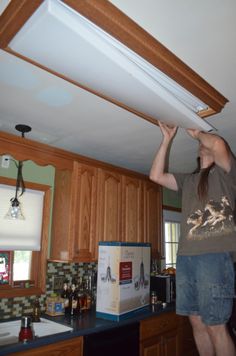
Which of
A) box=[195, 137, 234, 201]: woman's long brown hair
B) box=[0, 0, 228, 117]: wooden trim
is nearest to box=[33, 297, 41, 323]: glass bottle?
box=[195, 137, 234, 201]: woman's long brown hair

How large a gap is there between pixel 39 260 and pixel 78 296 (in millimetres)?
475

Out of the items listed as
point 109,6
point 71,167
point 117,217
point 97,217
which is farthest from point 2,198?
point 109,6

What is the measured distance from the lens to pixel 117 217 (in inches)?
112

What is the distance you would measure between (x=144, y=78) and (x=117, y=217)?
1.76 m

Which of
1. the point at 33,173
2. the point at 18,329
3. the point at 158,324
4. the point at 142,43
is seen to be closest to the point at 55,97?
the point at 142,43

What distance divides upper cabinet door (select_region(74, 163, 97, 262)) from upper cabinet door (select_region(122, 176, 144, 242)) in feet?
1.31

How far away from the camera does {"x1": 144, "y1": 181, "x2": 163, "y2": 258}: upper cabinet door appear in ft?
10.5

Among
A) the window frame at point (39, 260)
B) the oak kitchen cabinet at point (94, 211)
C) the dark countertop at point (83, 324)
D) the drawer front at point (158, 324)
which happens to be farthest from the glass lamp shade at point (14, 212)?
the drawer front at point (158, 324)

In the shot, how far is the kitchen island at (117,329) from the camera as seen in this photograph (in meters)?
1.80

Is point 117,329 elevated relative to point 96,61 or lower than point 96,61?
lower

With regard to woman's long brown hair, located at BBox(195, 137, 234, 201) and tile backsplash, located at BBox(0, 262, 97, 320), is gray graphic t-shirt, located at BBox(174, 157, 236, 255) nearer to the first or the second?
woman's long brown hair, located at BBox(195, 137, 234, 201)

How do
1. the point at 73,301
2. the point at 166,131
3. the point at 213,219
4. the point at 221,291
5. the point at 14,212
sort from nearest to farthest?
the point at 221,291
the point at 213,219
the point at 166,131
the point at 14,212
the point at 73,301

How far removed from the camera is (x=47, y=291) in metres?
2.56

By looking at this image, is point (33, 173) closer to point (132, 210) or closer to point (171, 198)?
point (132, 210)
